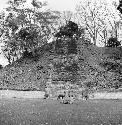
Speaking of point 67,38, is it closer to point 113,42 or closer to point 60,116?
point 113,42

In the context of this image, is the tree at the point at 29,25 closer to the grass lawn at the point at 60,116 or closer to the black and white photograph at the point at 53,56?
the black and white photograph at the point at 53,56

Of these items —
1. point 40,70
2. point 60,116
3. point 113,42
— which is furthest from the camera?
point 113,42

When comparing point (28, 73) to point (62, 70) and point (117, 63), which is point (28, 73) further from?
point (117, 63)

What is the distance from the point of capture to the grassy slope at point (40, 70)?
60812mm

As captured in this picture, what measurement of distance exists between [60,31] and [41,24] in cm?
433

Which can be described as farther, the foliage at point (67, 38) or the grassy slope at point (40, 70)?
the foliage at point (67, 38)

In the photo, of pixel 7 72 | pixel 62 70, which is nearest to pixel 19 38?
pixel 7 72

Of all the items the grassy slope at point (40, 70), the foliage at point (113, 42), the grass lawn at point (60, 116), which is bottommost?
the grass lawn at point (60, 116)

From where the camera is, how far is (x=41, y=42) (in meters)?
72.2

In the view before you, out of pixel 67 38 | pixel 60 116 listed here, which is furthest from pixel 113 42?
pixel 60 116

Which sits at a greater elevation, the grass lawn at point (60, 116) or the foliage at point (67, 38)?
the foliage at point (67, 38)

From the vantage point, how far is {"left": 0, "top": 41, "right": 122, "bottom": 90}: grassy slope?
60.8 metres

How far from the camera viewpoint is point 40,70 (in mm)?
65438

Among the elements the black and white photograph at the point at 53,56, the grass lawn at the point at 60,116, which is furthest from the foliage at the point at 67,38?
the grass lawn at the point at 60,116
